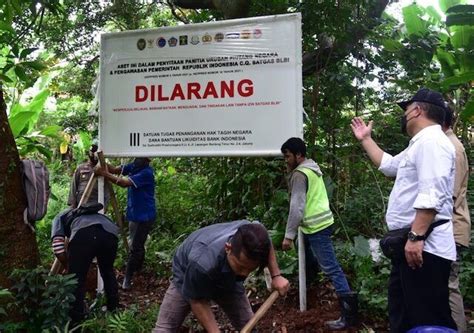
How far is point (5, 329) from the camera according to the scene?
12.2 ft

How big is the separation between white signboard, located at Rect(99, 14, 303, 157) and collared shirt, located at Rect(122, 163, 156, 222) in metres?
0.63

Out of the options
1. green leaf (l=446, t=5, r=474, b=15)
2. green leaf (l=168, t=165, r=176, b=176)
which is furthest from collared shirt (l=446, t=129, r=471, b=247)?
green leaf (l=168, t=165, r=176, b=176)

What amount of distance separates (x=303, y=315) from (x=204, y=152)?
1718 millimetres

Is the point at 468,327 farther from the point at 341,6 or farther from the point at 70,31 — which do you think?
the point at 70,31

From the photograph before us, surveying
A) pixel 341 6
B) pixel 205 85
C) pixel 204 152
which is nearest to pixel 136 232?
pixel 204 152

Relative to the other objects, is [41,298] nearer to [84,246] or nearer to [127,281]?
[84,246]

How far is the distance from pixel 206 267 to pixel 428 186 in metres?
1.29

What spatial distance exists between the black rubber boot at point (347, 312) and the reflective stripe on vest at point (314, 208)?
60 centimetres

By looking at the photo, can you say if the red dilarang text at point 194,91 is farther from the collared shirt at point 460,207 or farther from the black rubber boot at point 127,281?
the black rubber boot at point 127,281

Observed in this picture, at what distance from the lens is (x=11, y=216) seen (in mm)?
3984

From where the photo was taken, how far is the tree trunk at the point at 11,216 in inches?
155

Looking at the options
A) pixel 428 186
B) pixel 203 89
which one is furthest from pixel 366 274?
pixel 203 89

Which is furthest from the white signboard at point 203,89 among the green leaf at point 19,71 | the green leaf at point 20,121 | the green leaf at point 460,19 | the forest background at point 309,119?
the green leaf at point 460,19

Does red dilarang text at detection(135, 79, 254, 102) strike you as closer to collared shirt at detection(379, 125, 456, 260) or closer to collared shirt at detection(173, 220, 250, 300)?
collared shirt at detection(173, 220, 250, 300)
